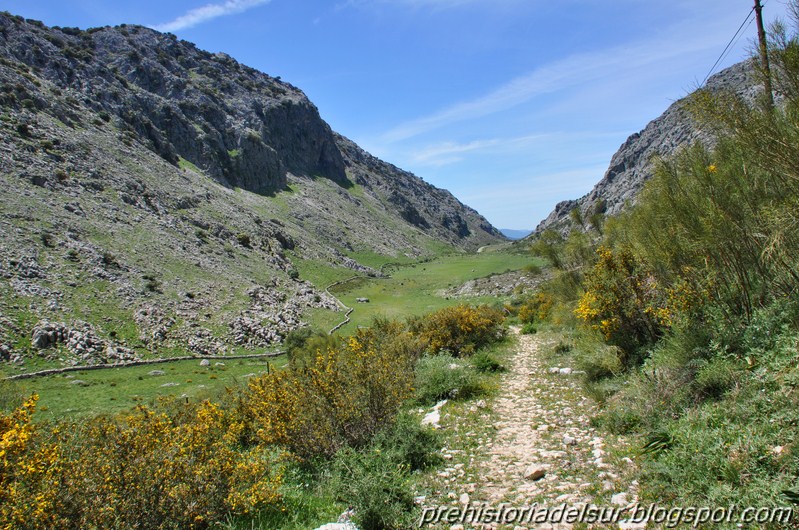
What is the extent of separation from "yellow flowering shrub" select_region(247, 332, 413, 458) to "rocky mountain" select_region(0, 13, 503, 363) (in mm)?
29537

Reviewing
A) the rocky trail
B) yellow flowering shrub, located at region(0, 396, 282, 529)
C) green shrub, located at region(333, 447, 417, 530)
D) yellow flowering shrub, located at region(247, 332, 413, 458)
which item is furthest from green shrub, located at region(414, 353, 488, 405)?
yellow flowering shrub, located at region(0, 396, 282, 529)

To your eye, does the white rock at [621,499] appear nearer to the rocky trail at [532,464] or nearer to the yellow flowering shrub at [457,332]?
the rocky trail at [532,464]

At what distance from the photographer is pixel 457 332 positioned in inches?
835

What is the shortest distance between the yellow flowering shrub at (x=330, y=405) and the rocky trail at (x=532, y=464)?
1.72m

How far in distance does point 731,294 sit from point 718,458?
4.90 m

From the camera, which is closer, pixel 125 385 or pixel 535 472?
pixel 535 472

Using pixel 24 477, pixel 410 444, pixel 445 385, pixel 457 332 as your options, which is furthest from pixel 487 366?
pixel 24 477

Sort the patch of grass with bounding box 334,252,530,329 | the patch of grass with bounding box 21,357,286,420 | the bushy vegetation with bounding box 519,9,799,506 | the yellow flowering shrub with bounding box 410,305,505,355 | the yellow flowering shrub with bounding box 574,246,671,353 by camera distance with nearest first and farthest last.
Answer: the bushy vegetation with bounding box 519,9,799,506 → the yellow flowering shrub with bounding box 574,246,671,353 → the yellow flowering shrub with bounding box 410,305,505,355 → the patch of grass with bounding box 21,357,286,420 → the patch of grass with bounding box 334,252,530,329

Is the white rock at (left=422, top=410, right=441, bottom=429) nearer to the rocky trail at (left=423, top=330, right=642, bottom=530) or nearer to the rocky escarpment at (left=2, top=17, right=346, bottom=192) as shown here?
the rocky trail at (left=423, top=330, right=642, bottom=530)

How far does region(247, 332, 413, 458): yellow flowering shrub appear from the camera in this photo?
7793mm

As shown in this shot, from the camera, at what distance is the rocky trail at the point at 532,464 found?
5.55 m

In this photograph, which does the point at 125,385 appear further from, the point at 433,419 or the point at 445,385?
the point at 433,419

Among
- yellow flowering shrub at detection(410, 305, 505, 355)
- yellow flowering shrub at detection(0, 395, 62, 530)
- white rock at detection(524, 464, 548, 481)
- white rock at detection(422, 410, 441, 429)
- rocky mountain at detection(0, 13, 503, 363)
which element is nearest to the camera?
yellow flowering shrub at detection(0, 395, 62, 530)

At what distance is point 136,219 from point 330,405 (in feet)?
173
